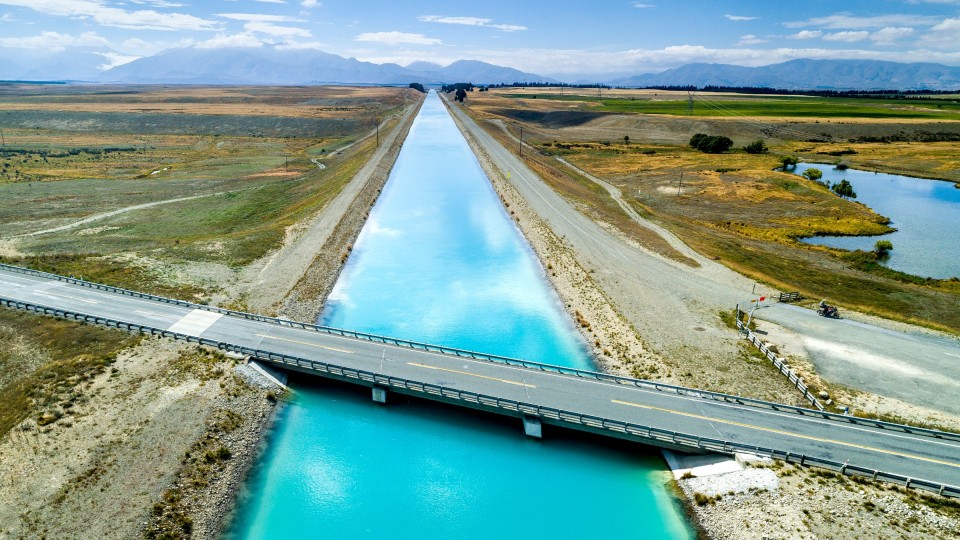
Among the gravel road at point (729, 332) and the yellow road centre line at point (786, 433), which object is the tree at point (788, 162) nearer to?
the gravel road at point (729, 332)

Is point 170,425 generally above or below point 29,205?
below

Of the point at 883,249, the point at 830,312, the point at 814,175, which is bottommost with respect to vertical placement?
the point at 830,312

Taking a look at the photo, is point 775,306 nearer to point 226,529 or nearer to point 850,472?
point 850,472

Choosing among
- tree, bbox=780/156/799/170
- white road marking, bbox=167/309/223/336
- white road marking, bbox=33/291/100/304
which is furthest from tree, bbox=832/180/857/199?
white road marking, bbox=33/291/100/304

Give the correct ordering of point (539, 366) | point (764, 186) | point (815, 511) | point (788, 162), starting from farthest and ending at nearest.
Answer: point (788, 162) → point (764, 186) → point (539, 366) → point (815, 511)

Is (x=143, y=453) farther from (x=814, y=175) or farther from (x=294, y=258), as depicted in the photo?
(x=814, y=175)

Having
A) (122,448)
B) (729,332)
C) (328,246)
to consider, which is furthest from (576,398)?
(328,246)

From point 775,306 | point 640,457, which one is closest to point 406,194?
point 775,306
